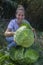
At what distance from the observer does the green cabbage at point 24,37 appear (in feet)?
12.3

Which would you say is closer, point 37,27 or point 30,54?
point 30,54

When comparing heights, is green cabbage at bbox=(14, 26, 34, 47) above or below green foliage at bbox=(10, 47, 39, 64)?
above

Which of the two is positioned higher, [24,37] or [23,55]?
[24,37]

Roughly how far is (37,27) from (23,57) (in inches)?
189

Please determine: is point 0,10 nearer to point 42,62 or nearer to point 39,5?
point 39,5

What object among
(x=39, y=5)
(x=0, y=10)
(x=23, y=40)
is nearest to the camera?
(x=23, y=40)

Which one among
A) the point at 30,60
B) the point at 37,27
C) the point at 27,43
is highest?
the point at 27,43

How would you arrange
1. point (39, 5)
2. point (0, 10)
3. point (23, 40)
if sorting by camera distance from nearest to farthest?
point (23, 40) → point (39, 5) → point (0, 10)

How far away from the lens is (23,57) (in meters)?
3.77

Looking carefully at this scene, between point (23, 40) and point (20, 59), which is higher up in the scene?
point (23, 40)

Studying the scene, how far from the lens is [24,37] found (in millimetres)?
3746

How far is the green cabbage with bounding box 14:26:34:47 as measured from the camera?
12.3ft

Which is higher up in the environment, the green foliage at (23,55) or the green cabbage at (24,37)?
the green cabbage at (24,37)

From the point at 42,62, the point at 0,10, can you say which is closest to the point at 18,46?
the point at 42,62
